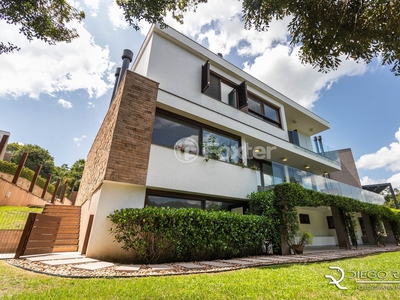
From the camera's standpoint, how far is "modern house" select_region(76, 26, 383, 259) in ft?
20.5

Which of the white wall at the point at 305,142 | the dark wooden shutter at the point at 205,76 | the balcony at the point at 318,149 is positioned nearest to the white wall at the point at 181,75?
the dark wooden shutter at the point at 205,76

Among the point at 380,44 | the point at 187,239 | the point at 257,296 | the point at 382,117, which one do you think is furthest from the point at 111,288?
the point at 382,117

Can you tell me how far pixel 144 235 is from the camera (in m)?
5.32

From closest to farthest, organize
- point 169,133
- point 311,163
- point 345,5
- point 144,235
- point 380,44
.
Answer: point 345,5 → point 380,44 → point 144,235 → point 169,133 → point 311,163

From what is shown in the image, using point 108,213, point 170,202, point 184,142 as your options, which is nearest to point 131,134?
point 184,142

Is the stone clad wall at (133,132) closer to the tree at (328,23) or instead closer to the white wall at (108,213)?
the white wall at (108,213)

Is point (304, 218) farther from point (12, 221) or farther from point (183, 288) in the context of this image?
point (12, 221)

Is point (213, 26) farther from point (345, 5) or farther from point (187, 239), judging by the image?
point (187, 239)

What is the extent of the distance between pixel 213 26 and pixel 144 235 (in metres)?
8.37

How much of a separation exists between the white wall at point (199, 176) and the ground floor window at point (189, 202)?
0.35m

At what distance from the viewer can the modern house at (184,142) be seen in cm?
623

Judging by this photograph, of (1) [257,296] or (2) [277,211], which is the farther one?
(2) [277,211]

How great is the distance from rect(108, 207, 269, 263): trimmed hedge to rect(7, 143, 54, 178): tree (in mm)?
35690

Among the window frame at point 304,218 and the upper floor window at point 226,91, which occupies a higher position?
the upper floor window at point 226,91
